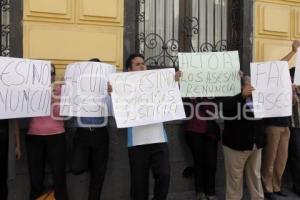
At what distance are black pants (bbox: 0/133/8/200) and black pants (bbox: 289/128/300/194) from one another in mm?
3866

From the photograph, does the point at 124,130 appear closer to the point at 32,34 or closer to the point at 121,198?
the point at 121,198

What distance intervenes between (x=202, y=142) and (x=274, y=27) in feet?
7.71

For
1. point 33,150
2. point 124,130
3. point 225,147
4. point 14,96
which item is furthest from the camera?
point 124,130

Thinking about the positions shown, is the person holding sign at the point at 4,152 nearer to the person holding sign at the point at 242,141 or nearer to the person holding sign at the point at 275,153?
the person holding sign at the point at 242,141

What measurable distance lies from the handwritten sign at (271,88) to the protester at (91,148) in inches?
69.8

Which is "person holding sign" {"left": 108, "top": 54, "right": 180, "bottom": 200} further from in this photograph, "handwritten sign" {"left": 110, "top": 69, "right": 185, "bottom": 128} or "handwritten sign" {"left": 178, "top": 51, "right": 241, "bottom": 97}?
"handwritten sign" {"left": 178, "top": 51, "right": 241, "bottom": 97}

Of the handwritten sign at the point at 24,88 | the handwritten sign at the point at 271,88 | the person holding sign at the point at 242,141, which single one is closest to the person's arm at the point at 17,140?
the handwritten sign at the point at 24,88

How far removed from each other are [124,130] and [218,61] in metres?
1.50

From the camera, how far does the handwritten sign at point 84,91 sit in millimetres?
5074

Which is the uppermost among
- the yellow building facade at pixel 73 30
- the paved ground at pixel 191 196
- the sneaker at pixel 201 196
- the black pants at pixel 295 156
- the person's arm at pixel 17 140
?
the yellow building facade at pixel 73 30

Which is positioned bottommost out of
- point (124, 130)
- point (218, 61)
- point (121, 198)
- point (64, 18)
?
point (121, 198)

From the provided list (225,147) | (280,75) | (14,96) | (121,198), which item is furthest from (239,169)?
(14,96)

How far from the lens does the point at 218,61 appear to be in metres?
5.57

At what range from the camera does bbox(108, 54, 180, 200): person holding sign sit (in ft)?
16.0
